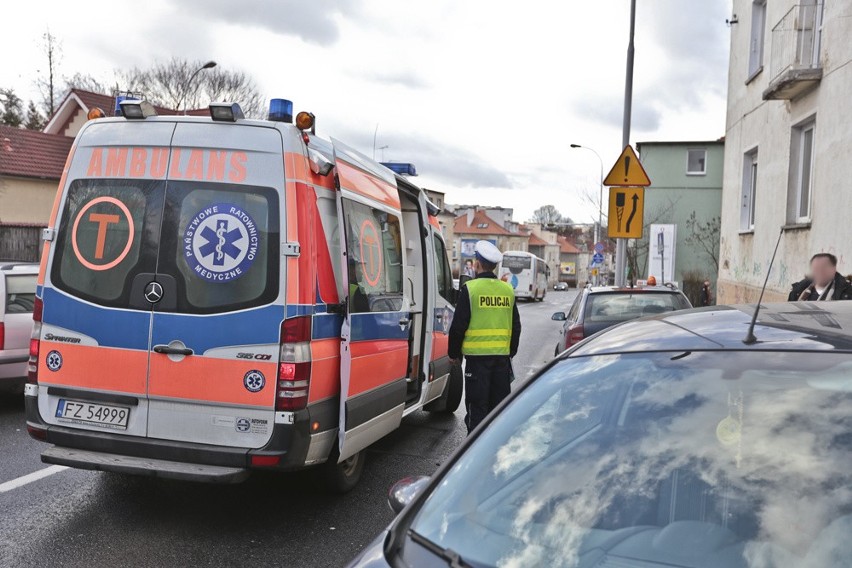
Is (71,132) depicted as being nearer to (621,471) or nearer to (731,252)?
(731,252)

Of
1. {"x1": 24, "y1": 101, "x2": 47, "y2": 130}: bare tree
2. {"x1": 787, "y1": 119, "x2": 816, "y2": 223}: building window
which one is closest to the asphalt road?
{"x1": 787, "y1": 119, "x2": 816, "y2": 223}: building window

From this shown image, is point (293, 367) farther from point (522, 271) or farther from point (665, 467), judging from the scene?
point (522, 271)

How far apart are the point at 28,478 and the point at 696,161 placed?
36083mm

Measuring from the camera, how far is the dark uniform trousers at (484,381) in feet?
19.7

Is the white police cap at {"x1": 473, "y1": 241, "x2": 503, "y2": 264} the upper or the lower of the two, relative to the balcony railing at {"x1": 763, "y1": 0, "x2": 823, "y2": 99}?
lower

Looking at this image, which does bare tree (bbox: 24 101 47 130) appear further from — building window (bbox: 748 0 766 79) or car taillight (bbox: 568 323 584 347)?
car taillight (bbox: 568 323 584 347)

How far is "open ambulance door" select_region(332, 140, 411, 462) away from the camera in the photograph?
4668 mm

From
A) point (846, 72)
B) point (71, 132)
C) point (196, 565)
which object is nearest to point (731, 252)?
point (846, 72)

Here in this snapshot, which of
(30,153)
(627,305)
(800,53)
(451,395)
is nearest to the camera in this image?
(451,395)

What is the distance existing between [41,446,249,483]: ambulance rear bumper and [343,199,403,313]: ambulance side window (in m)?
1.27

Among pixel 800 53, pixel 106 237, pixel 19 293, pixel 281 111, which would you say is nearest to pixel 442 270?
pixel 281 111

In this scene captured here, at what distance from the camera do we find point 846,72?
11430 millimetres

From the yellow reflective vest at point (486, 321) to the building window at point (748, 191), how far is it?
508 inches

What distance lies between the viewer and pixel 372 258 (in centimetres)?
533
